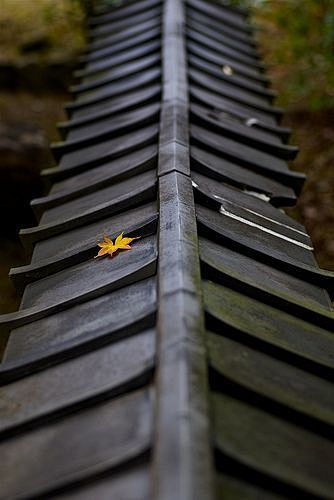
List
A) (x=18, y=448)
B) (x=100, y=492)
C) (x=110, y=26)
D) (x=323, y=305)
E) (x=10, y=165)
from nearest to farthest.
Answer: (x=100, y=492) → (x=18, y=448) → (x=323, y=305) → (x=110, y=26) → (x=10, y=165)

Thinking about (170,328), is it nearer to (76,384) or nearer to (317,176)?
(76,384)

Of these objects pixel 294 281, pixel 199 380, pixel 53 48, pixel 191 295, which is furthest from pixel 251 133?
pixel 53 48

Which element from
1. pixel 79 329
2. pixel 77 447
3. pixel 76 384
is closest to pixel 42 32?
pixel 79 329

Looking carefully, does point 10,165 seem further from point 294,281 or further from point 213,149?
point 294,281

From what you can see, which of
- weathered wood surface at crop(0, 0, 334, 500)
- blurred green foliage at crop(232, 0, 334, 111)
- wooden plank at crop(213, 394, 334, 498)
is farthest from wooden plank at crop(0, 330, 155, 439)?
blurred green foliage at crop(232, 0, 334, 111)

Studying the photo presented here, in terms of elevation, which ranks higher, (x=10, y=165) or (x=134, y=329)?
(x=10, y=165)

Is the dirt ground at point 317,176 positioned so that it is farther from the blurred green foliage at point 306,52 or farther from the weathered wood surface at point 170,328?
the weathered wood surface at point 170,328

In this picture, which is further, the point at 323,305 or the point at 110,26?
the point at 110,26

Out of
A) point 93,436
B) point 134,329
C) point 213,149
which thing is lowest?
point 93,436
